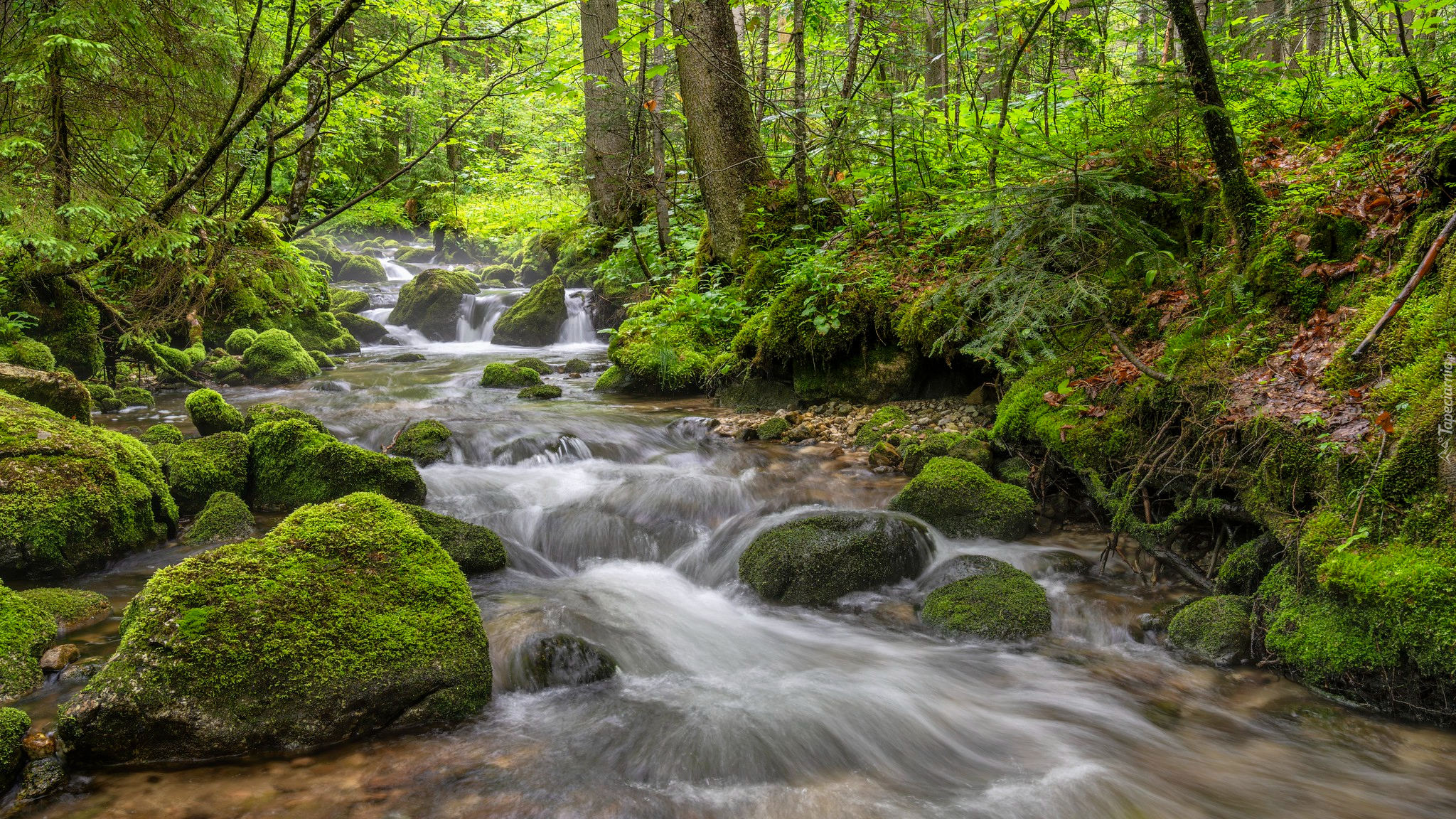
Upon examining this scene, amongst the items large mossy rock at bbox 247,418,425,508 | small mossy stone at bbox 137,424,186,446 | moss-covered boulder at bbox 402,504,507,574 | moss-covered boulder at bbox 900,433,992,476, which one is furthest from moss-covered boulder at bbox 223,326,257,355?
moss-covered boulder at bbox 900,433,992,476

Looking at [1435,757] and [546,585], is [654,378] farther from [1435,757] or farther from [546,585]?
[1435,757]

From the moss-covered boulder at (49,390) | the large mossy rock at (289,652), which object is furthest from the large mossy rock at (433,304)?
the large mossy rock at (289,652)

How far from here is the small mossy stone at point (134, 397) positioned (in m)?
10.1

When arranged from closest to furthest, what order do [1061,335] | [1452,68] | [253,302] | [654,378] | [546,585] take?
1. [1452,68]
2. [546,585]
3. [1061,335]
4. [654,378]
5. [253,302]

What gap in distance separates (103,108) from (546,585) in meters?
5.20

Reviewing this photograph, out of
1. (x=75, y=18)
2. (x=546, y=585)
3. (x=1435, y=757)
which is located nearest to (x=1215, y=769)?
(x=1435, y=757)

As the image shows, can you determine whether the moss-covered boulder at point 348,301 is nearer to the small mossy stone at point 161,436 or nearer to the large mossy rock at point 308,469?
the small mossy stone at point 161,436

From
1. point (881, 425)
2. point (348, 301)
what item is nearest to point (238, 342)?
point (348, 301)

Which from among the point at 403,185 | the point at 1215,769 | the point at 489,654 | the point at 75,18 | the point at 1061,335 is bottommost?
the point at 1215,769

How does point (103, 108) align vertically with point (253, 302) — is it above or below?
above

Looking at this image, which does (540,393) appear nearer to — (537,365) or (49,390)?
(537,365)

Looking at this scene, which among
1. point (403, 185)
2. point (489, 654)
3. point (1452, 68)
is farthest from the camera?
point (403, 185)

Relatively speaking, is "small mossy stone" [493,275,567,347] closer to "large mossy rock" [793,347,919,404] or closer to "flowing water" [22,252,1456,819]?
"large mossy rock" [793,347,919,404]

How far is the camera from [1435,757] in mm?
3068
